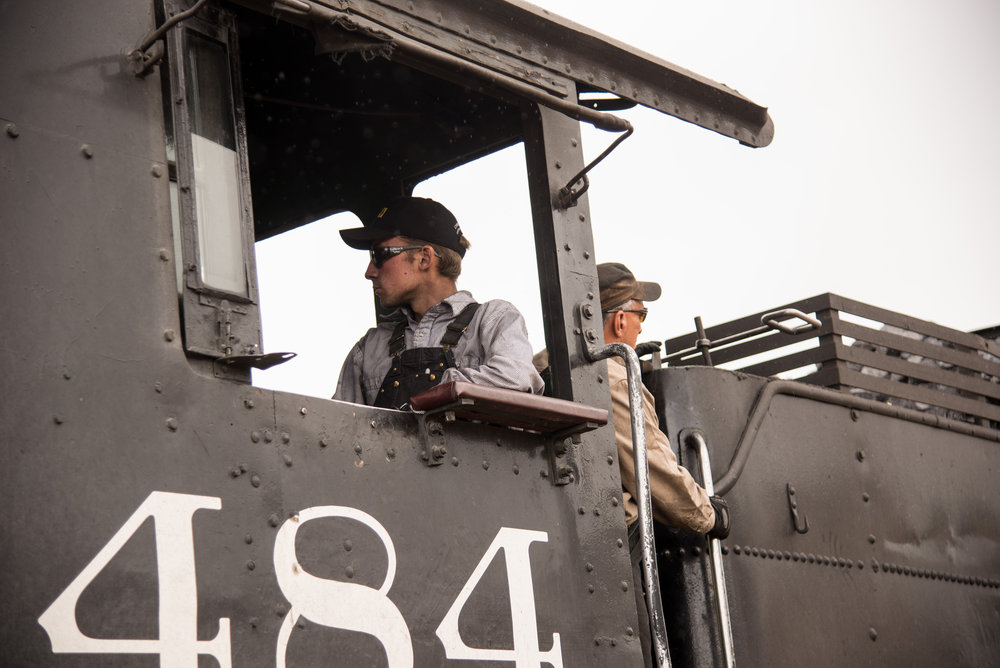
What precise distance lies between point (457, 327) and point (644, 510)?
79 cm

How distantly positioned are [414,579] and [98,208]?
1.06 m

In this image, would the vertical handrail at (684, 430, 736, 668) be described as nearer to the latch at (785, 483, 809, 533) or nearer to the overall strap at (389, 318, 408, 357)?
the latch at (785, 483, 809, 533)

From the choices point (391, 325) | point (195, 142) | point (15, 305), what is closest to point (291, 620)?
point (15, 305)

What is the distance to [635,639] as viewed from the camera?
3188 mm

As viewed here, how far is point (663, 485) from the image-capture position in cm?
350

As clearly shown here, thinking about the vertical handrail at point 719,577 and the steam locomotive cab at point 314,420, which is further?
the vertical handrail at point 719,577

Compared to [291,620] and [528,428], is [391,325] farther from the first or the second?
[291,620]

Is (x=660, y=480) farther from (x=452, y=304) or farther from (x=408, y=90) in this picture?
(x=408, y=90)

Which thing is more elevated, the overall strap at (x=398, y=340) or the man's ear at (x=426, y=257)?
the man's ear at (x=426, y=257)

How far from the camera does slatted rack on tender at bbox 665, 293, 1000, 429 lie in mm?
4797

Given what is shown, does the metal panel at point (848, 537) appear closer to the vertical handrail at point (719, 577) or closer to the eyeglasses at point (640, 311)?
the vertical handrail at point (719, 577)

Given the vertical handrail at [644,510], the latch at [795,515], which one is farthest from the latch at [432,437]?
the latch at [795,515]

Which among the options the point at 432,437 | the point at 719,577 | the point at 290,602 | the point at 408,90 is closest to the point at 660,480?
the point at 719,577

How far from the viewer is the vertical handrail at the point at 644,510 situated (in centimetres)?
299
